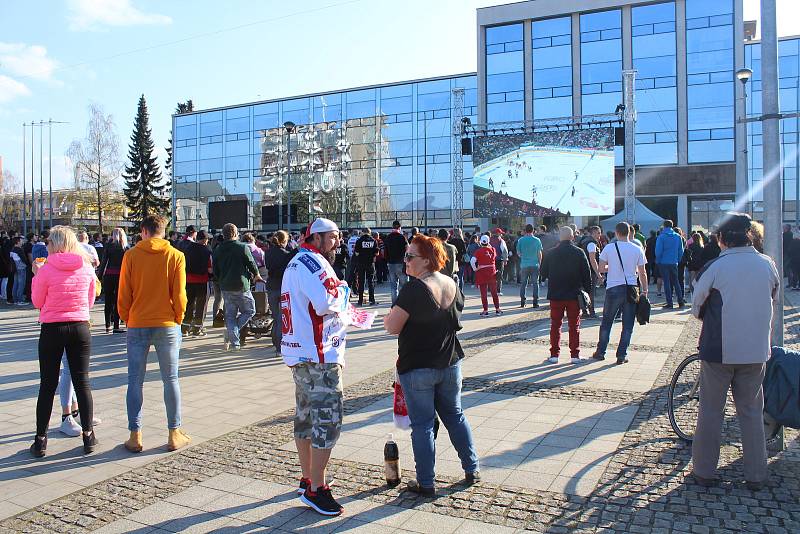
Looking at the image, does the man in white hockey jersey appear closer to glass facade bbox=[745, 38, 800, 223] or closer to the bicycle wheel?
the bicycle wheel

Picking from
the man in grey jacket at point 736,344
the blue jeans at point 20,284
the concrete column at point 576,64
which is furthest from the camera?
the concrete column at point 576,64

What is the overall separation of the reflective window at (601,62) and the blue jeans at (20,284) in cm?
2619

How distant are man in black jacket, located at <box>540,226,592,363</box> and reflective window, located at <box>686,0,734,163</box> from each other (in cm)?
2655

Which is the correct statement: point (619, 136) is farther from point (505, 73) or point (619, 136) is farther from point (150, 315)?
point (150, 315)

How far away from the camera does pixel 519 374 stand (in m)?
7.95

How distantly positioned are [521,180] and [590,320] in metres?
15.3

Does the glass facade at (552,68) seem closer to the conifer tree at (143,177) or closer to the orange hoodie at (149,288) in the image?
the orange hoodie at (149,288)

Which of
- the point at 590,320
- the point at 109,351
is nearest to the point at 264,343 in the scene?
the point at 109,351

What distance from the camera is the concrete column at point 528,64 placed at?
34.4 metres

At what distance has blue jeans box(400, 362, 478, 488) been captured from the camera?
4188 millimetres

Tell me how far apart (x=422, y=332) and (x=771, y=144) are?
384cm

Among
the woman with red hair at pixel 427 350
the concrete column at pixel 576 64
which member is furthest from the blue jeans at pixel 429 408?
the concrete column at pixel 576 64

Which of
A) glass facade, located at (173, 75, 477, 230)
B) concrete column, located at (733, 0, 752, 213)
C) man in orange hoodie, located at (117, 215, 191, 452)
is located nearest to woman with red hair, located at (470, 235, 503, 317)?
man in orange hoodie, located at (117, 215, 191, 452)

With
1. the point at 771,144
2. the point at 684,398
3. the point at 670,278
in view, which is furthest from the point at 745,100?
the point at 684,398
